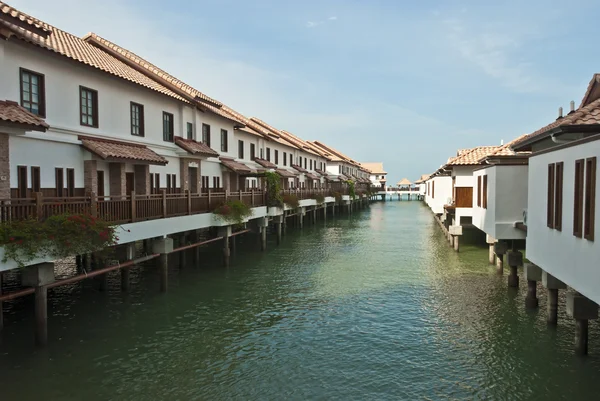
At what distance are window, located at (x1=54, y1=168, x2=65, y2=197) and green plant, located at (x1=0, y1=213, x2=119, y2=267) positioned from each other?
4090mm

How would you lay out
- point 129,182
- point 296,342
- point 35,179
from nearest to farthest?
point 296,342 → point 35,179 → point 129,182

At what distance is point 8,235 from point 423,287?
15.5 m

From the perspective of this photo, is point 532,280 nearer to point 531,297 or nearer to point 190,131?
point 531,297

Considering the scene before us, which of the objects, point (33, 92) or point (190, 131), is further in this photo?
point (190, 131)

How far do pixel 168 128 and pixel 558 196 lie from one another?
63.2 ft

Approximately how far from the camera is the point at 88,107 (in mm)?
18219

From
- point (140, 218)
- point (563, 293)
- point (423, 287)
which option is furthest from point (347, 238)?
point (140, 218)

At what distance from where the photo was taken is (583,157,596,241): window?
350 inches

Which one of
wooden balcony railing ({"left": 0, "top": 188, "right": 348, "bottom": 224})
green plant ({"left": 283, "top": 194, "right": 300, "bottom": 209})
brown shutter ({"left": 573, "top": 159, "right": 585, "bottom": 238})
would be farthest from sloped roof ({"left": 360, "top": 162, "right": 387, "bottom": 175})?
brown shutter ({"left": 573, "top": 159, "right": 585, "bottom": 238})

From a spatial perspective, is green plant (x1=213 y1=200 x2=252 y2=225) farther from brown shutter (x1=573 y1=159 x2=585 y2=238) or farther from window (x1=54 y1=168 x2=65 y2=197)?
brown shutter (x1=573 y1=159 x2=585 y2=238)

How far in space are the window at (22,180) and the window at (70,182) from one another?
2.02 m

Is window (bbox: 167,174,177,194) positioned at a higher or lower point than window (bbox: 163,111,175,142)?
lower

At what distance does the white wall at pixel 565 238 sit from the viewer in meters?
8.95

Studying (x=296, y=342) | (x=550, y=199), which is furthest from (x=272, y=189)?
(x=550, y=199)
